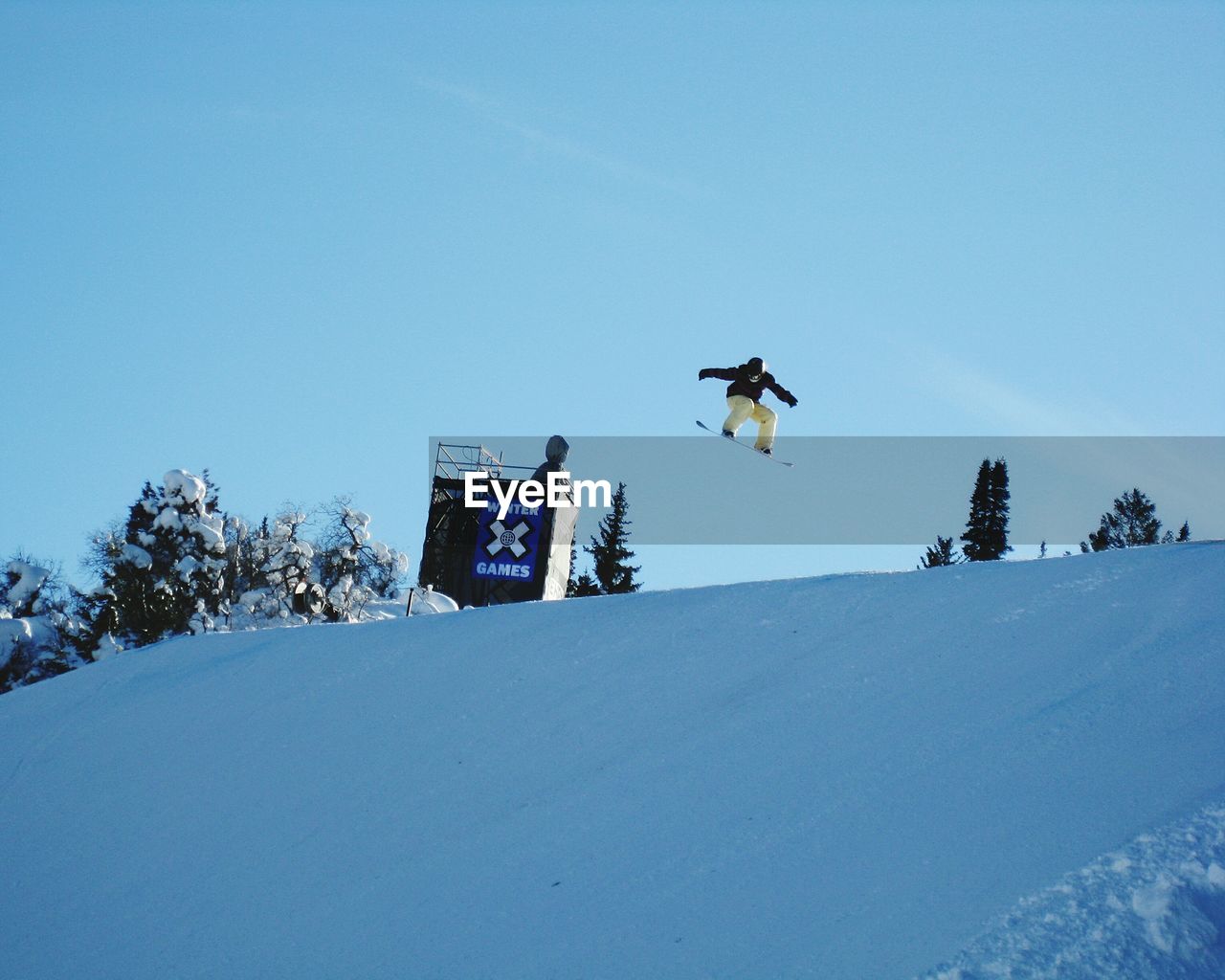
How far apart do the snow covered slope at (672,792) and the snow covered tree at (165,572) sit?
21348 millimetres

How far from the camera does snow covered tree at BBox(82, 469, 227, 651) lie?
32.6 metres

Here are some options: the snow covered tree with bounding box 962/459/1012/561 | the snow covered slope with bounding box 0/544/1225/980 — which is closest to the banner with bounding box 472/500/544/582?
the snow covered tree with bounding box 962/459/1012/561

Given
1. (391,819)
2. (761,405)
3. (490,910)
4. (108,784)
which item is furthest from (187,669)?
(761,405)

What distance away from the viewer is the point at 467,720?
10.1m

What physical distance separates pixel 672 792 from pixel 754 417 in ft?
29.9

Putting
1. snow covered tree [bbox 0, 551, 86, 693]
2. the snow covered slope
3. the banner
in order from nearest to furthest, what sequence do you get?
the snow covered slope < snow covered tree [bbox 0, 551, 86, 693] < the banner

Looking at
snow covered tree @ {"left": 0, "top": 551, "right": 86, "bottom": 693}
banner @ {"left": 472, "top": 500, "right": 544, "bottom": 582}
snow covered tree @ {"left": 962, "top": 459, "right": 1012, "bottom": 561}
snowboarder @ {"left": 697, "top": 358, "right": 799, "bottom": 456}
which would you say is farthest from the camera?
snow covered tree @ {"left": 962, "top": 459, "right": 1012, "bottom": 561}

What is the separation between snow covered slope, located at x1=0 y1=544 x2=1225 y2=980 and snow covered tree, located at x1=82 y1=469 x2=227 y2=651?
70.0 feet

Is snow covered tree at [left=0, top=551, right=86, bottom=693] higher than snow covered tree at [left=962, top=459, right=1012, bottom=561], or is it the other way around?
snow covered tree at [left=962, top=459, right=1012, bottom=561]

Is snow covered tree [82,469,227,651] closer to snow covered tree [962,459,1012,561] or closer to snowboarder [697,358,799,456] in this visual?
snowboarder [697,358,799,456]

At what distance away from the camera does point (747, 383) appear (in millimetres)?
15539

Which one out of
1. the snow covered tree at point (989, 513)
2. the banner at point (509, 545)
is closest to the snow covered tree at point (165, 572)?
the banner at point (509, 545)

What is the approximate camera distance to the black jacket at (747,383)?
15445mm

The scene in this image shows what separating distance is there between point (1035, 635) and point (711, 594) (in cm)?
380
